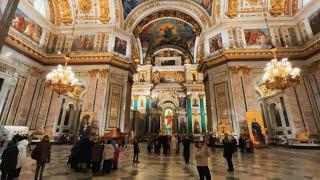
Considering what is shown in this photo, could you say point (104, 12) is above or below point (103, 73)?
above

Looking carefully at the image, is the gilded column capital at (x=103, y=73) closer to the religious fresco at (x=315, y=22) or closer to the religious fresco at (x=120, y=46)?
the religious fresco at (x=120, y=46)

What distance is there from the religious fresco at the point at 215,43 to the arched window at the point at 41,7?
13.3m

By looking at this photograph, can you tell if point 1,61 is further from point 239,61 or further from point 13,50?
point 239,61

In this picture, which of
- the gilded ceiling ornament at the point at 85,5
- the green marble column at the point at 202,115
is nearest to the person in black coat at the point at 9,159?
the gilded ceiling ornament at the point at 85,5

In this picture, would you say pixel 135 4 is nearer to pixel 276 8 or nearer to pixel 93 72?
pixel 93 72

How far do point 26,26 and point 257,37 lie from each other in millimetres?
16371

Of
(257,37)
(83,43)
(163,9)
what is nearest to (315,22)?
(257,37)

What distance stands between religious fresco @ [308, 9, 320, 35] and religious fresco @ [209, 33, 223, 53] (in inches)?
235

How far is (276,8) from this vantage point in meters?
14.7

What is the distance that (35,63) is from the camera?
13898 millimetres

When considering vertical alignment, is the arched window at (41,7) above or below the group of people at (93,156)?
above

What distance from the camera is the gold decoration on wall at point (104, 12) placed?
15633mm

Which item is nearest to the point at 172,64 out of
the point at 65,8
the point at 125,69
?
the point at 125,69

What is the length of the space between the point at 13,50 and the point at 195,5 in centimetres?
1403
